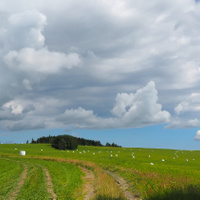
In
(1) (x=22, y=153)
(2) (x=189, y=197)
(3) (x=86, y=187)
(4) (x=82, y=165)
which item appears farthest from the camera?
(1) (x=22, y=153)

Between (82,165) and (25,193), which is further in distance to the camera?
(82,165)

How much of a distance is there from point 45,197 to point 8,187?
5.04 metres

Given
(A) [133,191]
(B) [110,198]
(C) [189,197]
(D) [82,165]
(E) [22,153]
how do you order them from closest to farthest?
A: (C) [189,197] → (B) [110,198] → (A) [133,191] → (D) [82,165] → (E) [22,153]

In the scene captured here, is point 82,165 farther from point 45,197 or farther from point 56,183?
point 45,197

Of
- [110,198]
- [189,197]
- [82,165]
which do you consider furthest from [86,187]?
[82,165]

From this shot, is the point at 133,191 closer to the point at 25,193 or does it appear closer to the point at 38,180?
the point at 25,193

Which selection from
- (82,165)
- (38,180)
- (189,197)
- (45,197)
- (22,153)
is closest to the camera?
(189,197)

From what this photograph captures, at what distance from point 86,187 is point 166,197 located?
9087 millimetres

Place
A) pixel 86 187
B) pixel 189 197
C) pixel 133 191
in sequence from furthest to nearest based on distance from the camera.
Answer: pixel 86 187 → pixel 133 191 → pixel 189 197

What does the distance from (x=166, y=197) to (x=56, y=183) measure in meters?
11.6

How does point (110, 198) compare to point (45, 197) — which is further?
point (45, 197)

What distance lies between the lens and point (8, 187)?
822 inches

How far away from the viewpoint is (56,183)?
2305 centimetres

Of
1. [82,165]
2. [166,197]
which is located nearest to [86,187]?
[166,197]
